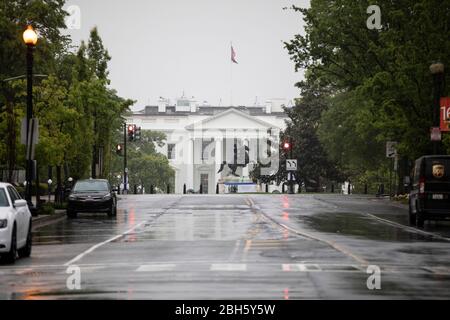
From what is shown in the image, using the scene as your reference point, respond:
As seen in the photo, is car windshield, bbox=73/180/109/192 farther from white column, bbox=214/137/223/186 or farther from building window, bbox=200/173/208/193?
building window, bbox=200/173/208/193

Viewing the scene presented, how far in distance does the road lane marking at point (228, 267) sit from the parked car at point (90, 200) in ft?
77.1

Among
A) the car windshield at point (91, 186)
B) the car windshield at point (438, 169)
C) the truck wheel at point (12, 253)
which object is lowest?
the truck wheel at point (12, 253)

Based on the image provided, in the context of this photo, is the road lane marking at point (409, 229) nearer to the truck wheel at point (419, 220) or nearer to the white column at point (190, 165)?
the truck wheel at point (419, 220)

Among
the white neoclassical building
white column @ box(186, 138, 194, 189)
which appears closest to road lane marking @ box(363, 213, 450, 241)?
the white neoclassical building

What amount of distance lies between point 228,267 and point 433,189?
1688 cm

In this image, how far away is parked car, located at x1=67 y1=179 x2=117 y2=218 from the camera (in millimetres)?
41562

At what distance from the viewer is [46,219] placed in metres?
39.1

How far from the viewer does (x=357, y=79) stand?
61.0 m

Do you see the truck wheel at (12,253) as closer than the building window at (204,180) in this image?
Yes

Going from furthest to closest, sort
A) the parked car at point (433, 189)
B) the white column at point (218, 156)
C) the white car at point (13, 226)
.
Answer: the white column at point (218, 156), the parked car at point (433, 189), the white car at point (13, 226)

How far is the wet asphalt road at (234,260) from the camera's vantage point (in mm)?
14367

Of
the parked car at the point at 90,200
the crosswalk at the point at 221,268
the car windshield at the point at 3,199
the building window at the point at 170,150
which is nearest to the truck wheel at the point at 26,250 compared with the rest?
the car windshield at the point at 3,199
